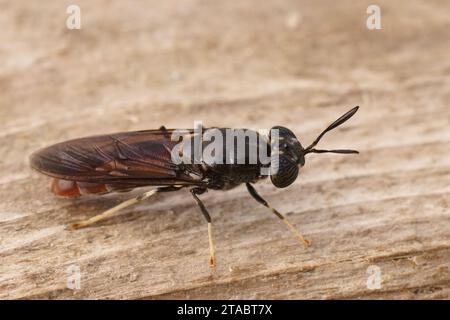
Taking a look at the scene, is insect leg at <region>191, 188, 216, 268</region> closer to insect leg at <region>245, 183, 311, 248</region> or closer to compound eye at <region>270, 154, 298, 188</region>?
insect leg at <region>245, 183, 311, 248</region>

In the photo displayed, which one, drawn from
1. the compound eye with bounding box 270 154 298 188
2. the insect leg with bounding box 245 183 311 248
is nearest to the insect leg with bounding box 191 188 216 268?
the insect leg with bounding box 245 183 311 248

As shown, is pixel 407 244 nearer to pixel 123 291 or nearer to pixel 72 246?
pixel 123 291

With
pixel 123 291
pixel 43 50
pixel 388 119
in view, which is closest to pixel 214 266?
pixel 123 291

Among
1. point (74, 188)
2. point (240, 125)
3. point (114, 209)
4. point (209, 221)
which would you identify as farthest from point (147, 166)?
point (240, 125)

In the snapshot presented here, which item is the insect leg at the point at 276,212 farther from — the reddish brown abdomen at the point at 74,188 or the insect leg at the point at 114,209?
the reddish brown abdomen at the point at 74,188

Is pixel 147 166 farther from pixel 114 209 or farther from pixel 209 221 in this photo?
pixel 209 221

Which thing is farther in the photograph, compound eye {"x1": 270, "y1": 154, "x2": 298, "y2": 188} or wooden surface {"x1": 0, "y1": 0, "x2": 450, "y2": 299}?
compound eye {"x1": 270, "y1": 154, "x2": 298, "y2": 188}
